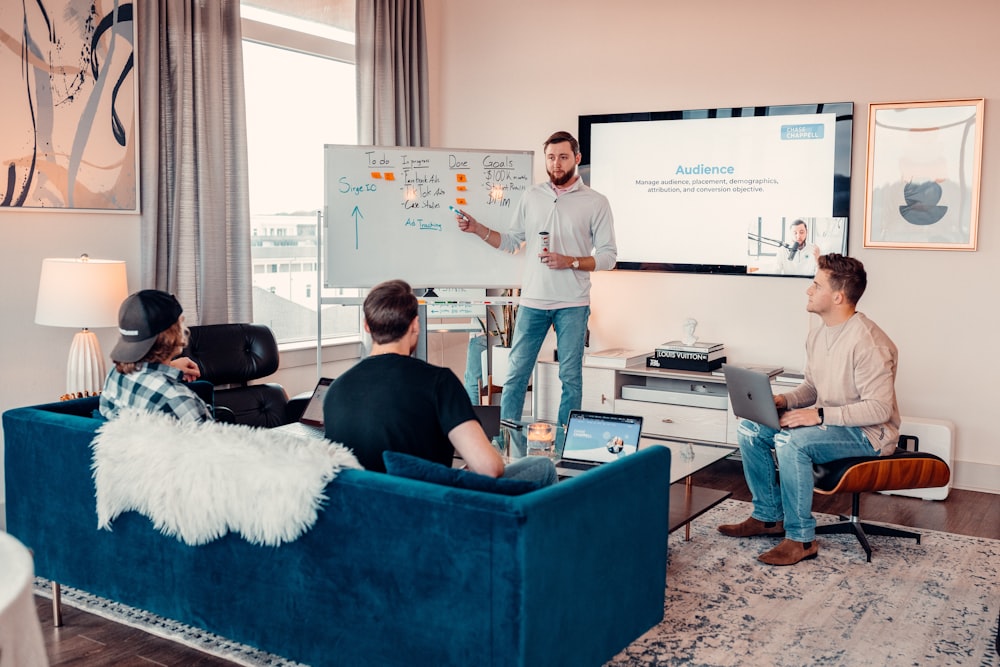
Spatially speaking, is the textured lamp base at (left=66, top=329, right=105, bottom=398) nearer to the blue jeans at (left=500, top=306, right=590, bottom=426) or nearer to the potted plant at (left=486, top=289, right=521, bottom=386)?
the blue jeans at (left=500, top=306, right=590, bottom=426)

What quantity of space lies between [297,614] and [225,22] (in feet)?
11.5

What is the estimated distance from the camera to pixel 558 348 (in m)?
4.86

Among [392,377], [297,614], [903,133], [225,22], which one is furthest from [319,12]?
[297,614]

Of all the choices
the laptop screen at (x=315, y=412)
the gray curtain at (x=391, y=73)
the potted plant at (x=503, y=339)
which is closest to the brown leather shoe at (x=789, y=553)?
the laptop screen at (x=315, y=412)

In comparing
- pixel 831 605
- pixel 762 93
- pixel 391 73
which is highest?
pixel 391 73

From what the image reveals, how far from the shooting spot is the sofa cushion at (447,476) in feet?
7.41

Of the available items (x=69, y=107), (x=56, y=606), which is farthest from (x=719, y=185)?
(x=56, y=606)

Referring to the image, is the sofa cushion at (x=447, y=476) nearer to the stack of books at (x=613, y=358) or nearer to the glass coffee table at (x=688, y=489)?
the glass coffee table at (x=688, y=489)

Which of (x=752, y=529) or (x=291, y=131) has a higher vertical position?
(x=291, y=131)

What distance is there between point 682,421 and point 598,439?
1953mm

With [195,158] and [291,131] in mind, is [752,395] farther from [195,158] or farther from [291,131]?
[291,131]

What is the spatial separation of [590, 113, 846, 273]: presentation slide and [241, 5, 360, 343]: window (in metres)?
1.63

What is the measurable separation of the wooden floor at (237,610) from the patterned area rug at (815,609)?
0.06 meters

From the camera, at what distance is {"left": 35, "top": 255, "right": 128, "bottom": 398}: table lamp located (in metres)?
3.89
